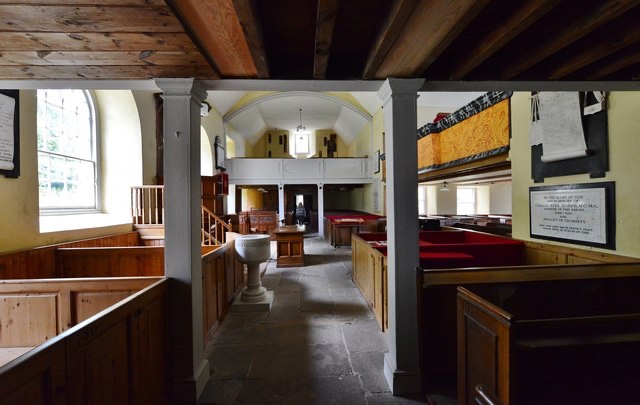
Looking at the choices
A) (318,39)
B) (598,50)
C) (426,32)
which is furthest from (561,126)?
(318,39)

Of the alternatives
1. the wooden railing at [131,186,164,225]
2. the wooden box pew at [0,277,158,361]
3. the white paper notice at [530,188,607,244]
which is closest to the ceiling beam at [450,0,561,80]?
the white paper notice at [530,188,607,244]

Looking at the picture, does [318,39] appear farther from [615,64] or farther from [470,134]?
[470,134]

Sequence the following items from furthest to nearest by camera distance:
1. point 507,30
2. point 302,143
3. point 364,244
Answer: point 302,143 < point 364,244 < point 507,30

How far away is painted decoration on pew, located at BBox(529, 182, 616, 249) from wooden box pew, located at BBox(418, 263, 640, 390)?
63cm

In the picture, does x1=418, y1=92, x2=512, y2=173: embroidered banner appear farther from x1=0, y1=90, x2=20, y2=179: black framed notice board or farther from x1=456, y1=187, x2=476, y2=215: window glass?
x1=456, y1=187, x2=476, y2=215: window glass

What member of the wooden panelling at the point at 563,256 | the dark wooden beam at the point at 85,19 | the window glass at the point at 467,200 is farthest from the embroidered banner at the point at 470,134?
the window glass at the point at 467,200

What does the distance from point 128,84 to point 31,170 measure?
2.27 meters

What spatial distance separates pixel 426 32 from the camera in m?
1.34

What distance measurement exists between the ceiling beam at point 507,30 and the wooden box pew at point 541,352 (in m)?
1.35

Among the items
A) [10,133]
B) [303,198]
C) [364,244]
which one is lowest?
[364,244]

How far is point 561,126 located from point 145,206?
242 inches

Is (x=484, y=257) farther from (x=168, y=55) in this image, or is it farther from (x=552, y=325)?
(x=168, y=55)

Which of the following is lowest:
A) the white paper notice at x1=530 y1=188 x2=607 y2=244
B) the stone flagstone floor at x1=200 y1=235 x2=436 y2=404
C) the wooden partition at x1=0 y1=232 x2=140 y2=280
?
the stone flagstone floor at x1=200 y1=235 x2=436 y2=404

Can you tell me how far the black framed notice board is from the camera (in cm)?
268
